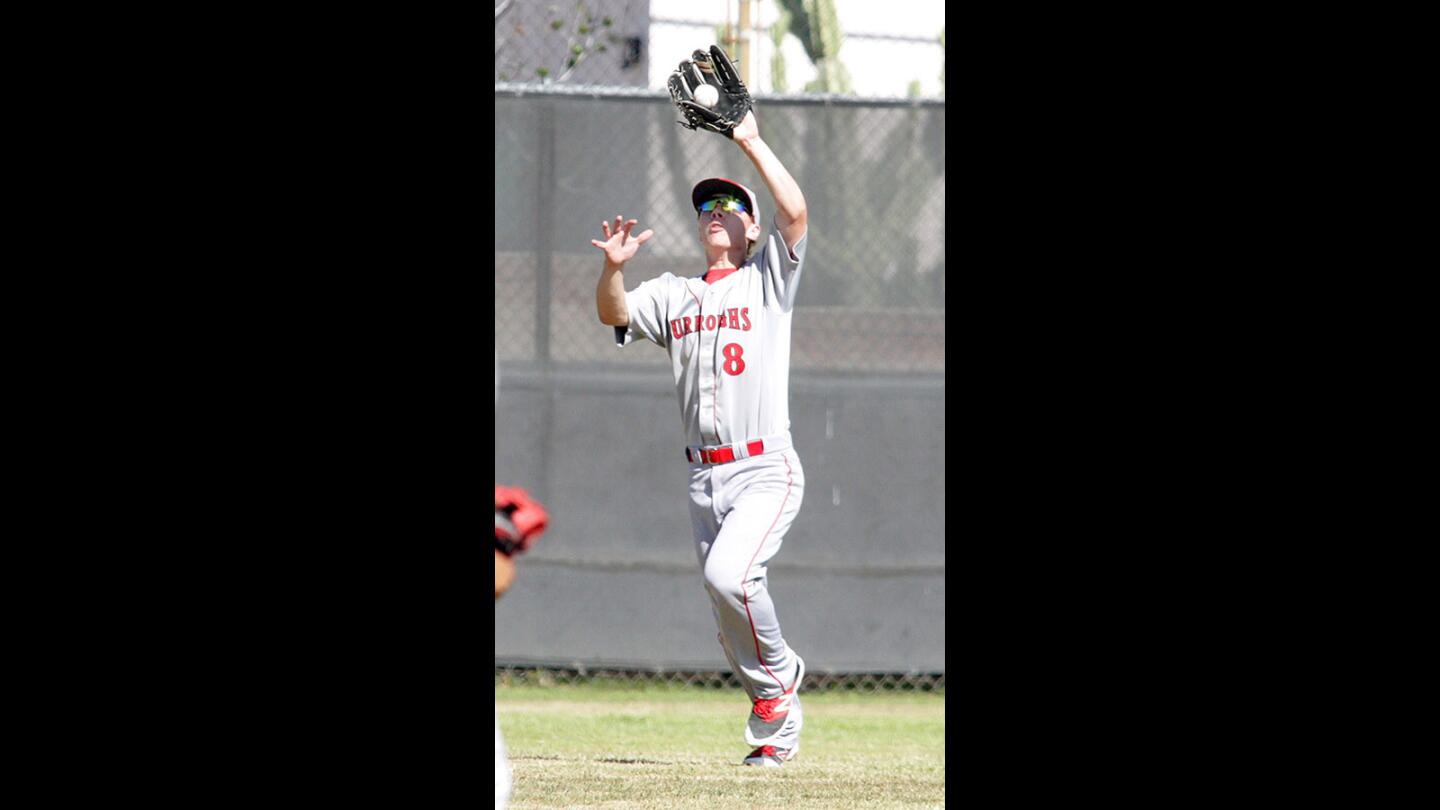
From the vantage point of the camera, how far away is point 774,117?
8555 millimetres

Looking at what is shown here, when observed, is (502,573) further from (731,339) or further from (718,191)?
(718,191)

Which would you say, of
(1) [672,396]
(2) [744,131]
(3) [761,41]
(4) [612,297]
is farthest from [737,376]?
(3) [761,41]

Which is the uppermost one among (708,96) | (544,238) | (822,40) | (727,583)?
(822,40)

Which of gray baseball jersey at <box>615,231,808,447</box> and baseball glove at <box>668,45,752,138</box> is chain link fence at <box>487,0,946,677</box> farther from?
baseball glove at <box>668,45,752,138</box>

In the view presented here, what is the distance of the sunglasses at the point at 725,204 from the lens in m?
5.98

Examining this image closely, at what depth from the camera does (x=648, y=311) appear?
5922 millimetres

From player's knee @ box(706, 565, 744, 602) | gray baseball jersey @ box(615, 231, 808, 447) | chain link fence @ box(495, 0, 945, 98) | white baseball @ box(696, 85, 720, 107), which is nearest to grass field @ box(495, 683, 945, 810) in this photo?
player's knee @ box(706, 565, 744, 602)

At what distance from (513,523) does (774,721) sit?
2.54m

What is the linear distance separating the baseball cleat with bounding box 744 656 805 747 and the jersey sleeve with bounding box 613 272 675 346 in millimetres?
1258

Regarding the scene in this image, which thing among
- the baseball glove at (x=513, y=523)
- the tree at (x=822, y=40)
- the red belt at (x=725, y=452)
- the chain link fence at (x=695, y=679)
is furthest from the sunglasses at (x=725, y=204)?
the tree at (x=822, y=40)

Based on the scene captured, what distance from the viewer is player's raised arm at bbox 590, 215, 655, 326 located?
18.7 feet
